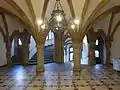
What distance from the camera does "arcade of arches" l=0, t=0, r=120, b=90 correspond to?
7.88 metres

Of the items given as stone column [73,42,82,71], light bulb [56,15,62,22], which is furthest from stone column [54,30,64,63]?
light bulb [56,15,62,22]

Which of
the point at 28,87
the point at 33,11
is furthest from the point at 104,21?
the point at 28,87

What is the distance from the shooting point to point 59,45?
54.8ft

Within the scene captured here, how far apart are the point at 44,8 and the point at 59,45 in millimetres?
6924

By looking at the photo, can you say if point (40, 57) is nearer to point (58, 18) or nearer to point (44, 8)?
point (44, 8)

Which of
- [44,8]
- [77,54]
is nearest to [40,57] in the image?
[77,54]

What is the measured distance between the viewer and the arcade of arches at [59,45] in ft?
25.9

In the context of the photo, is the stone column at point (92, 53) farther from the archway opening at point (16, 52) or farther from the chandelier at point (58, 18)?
the chandelier at point (58, 18)

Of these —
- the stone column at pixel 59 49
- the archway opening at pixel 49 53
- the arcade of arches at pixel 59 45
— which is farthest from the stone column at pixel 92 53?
the archway opening at pixel 49 53

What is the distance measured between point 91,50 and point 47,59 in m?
4.20

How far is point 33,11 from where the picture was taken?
10078 mm

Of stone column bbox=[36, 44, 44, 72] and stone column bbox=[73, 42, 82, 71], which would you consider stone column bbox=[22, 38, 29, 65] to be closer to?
stone column bbox=[36, 44, 44, 72]

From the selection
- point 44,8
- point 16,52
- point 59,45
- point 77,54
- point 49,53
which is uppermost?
point 44,8

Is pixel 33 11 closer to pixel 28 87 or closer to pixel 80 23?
pixel 80 23
